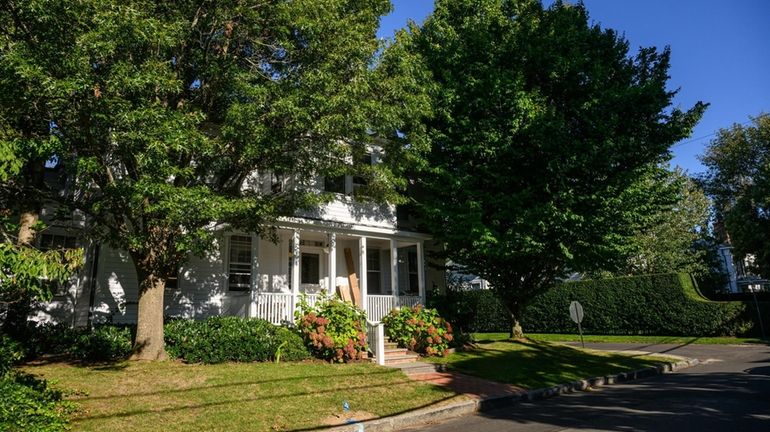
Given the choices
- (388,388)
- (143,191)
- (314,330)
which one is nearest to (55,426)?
(143,191)

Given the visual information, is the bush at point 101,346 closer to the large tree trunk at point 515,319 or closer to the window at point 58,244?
the window at point 58,244

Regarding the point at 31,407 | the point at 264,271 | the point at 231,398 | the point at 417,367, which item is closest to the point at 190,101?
the point at 264,271

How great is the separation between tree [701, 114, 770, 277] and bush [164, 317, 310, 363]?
2839 centimetres

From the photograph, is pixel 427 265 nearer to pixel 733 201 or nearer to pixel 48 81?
pixel 48 81

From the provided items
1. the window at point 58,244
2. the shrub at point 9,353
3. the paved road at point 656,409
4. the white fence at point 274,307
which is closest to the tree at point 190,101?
the window at point 58,244

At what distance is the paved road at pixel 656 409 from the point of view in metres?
7.52

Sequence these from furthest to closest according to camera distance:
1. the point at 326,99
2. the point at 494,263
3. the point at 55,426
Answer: the point at 494,263 < the point at 326,99 < the point at 55,426

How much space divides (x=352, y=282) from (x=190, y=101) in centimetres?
861

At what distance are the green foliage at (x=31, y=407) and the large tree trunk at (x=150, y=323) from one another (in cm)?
274

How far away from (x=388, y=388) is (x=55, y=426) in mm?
6071

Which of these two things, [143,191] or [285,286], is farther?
[285,286]

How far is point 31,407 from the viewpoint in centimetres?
659

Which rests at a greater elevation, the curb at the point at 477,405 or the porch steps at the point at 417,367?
the porch steps at the point at 417,367

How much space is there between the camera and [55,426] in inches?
248
